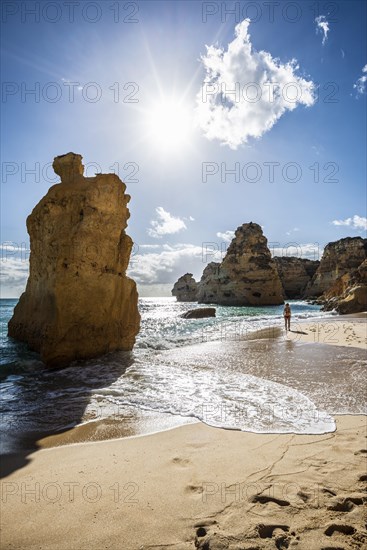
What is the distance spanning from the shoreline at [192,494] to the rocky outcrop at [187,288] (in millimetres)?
101034

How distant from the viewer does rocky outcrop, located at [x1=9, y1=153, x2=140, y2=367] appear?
10.5 meters

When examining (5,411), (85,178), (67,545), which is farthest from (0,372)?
(67,545)

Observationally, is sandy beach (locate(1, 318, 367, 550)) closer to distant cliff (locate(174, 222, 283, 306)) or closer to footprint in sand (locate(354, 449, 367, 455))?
footprint in sand (locate(354, 449, 367, 455))

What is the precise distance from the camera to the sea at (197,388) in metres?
5.35

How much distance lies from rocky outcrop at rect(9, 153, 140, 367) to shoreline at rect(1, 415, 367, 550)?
22.1 ft

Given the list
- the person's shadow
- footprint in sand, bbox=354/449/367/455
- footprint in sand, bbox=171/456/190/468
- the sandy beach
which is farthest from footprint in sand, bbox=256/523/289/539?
the person's shadow

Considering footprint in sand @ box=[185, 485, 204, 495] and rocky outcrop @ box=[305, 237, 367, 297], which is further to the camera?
rocky outcrop @ box=[305, 237, 367, 297]

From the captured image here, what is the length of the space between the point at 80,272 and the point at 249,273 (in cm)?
6037

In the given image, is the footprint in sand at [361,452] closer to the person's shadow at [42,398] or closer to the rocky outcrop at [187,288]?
the person's shadow at [42,398]

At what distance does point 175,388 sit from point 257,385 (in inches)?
78.2

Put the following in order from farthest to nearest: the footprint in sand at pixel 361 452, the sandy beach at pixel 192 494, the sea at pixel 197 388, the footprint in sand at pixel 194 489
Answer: the sea at pixel 197 388, the footprint in sand at pixel 361 452, the footprint in sand at pixel 194 489, the sandy beach at pixel 192 494

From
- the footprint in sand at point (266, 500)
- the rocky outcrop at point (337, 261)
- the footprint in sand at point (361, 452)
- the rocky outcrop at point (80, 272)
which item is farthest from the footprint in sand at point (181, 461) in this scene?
the rocky outcrop at point (337, 261)

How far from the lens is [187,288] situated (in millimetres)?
107562

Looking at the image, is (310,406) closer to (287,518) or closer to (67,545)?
(287,518)
